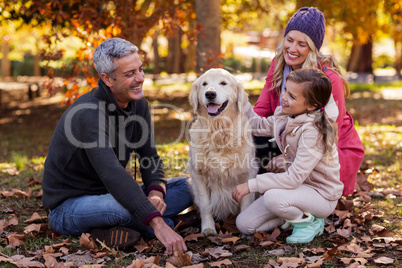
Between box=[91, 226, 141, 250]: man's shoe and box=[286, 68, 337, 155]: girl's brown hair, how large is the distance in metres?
1.48

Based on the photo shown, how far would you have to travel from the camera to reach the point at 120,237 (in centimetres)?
A: 296

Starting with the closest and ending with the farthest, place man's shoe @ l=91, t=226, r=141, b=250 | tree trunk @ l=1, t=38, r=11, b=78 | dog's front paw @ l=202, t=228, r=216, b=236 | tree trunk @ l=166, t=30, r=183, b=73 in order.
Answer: man's shoe @ l=91, t=226, r=141, b=250 → dog's front paw @ l=202, t=228, r=216, b=236 → tree trunk @ l=166, t=30, r=183, b=73 → tree trunk @ l=1, t=38, r=11, b=78

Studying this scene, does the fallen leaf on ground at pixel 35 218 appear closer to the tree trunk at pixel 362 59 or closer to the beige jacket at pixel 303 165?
the beige jacket at pixel 303 165

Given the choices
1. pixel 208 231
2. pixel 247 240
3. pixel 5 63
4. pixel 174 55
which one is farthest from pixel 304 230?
pixel 5 63

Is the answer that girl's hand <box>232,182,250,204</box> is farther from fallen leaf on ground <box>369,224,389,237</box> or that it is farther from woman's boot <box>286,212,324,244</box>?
fallen leaf on ground <box>369,224,389,237</box>

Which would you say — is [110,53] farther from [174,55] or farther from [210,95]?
[174,55]

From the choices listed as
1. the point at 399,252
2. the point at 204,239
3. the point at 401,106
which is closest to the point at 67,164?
the point at 204,239

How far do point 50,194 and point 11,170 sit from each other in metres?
2.28

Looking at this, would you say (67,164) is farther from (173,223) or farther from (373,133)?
(373,133)

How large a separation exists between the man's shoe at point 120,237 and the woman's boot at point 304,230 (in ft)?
3.61

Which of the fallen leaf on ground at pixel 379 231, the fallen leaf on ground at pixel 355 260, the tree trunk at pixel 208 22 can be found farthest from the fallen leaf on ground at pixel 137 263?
Answer: the tree trunk at pixel 208 22

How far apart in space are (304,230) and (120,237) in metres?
1.32

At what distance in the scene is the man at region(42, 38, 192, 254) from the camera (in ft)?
9.23

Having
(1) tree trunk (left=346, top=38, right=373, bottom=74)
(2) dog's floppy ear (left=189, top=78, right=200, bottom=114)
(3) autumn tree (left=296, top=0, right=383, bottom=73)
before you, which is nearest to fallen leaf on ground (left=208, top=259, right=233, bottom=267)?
(2) dog's floppy ear (left=189, top=78, right=200, bottom=114)
